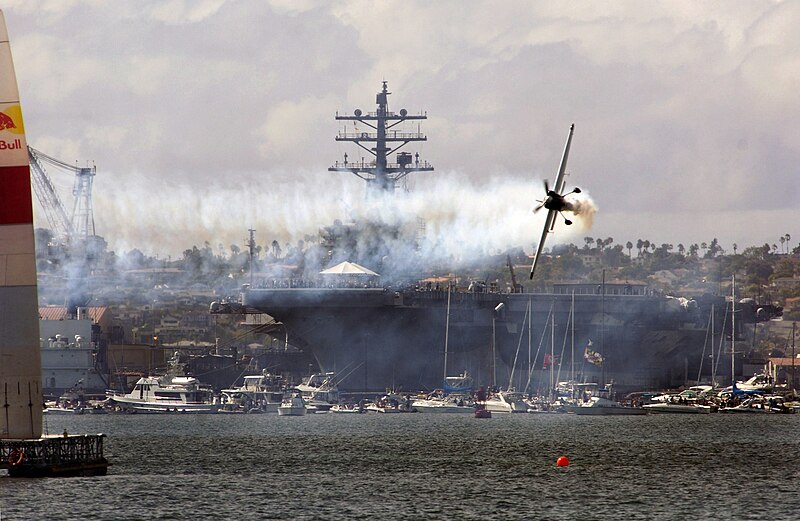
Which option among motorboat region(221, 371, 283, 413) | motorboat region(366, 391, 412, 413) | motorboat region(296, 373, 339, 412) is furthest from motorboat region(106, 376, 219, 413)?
motorboat region(366, 391, 412, 413)

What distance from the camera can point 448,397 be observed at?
117562mm

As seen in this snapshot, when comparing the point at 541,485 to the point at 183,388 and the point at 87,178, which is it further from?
the point at 87,178

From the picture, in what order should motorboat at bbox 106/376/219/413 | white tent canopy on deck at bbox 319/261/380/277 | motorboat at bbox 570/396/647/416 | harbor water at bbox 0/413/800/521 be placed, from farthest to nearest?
white tent canopy on deck at bbox 319/261/380/277 < motorboat at bbox 106/376/219/413 < motorboat at bbox 570/396/647/416 < harbor water at bbox 0/413/800/521

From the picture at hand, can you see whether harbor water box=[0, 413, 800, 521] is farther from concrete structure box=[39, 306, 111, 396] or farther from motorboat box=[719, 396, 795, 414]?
concrete structure box=[39, 306, 111, 396]

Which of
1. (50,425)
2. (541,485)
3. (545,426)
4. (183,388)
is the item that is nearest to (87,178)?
(183,388)

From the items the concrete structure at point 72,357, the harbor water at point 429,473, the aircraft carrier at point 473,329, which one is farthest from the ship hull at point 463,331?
the concrete structure at point 72,357

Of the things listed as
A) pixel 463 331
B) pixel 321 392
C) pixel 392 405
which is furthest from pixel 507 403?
pixel 321 392

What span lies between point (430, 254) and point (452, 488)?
66.8 metres

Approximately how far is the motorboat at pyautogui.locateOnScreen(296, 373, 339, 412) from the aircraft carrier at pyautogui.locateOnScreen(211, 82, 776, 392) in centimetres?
168

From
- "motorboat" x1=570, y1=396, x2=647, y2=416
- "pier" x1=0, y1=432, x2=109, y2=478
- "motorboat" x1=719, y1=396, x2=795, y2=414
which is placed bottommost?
"motorboat" x1=719, y1=396, x2=795, y2=414

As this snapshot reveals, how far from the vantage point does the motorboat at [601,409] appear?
10975 centimetres

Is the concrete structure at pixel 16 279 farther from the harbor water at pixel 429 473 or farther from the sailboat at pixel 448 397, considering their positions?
the sailboat at pixel 448 397

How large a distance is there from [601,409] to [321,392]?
22.8 metres

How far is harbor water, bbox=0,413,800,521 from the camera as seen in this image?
51469 millimetres
